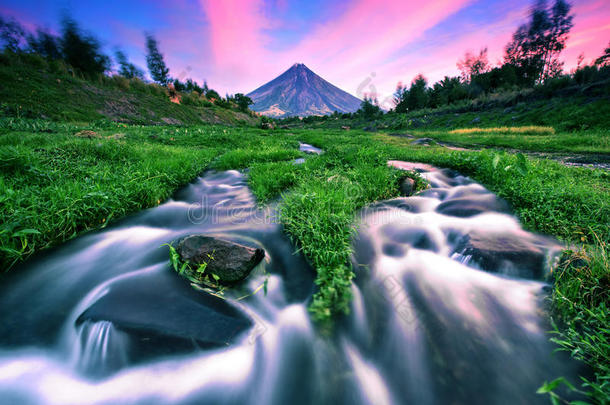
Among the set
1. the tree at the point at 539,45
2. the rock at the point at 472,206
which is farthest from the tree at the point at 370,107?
the rock at the point at 472,206

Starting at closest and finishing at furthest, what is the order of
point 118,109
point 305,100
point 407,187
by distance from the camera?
point 407,187, point 118,109, point 305,100

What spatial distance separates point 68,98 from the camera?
626 inches

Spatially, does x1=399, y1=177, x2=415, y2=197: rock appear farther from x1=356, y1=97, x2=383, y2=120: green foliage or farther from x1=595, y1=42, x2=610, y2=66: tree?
x1=356, y1=97, x2=383, y2=120: green foliage

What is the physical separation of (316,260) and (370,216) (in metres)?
1.60

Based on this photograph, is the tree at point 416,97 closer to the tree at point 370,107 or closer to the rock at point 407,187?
the tree at point 370,107

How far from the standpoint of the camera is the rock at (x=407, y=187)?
448 centimetres

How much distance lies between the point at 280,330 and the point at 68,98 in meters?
24.0

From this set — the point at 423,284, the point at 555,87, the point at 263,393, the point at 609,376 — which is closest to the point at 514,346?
the point at 609,376

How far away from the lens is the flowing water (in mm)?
1597

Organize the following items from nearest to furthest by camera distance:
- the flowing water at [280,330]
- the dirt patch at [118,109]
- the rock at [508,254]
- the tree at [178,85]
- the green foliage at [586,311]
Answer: the green foliage at [586,311], the flowing water at [280,330], the rock at [508,254], the dirt patch at [118,109], the tree at [178,85]

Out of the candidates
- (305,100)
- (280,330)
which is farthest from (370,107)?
(305,100)

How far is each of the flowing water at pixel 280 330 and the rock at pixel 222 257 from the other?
17 centimetres

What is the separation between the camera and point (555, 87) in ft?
62.0

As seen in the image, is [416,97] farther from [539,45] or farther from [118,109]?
[118,109]
